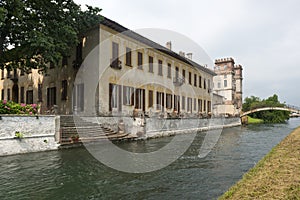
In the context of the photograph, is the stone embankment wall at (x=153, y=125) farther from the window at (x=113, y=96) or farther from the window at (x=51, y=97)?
the window at (x=51, y=97)

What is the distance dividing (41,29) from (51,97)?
7168 mm

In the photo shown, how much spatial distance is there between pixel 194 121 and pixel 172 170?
17.4 m

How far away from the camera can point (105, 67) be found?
54.9ft

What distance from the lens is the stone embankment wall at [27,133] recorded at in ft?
32.6

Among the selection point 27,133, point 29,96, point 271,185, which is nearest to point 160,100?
point 29,96

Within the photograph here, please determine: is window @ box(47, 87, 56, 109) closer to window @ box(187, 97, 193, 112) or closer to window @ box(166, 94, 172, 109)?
window @ box(166, 94, 172, 109)

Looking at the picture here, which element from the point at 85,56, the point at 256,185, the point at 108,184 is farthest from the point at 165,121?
the point at 256,185

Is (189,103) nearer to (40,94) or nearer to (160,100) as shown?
(160,100)

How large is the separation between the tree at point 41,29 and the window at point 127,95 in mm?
5521

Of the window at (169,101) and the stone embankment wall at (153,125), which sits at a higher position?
the window at (169,101)

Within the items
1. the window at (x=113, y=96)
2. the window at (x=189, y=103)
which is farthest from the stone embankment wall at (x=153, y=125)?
the window at (x=189, y=103)

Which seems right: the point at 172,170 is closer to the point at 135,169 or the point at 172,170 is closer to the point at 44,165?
the point at 135,169

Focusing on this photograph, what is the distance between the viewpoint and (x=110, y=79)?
17.2m

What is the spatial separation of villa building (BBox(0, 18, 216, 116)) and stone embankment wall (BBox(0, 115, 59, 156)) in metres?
3.93
